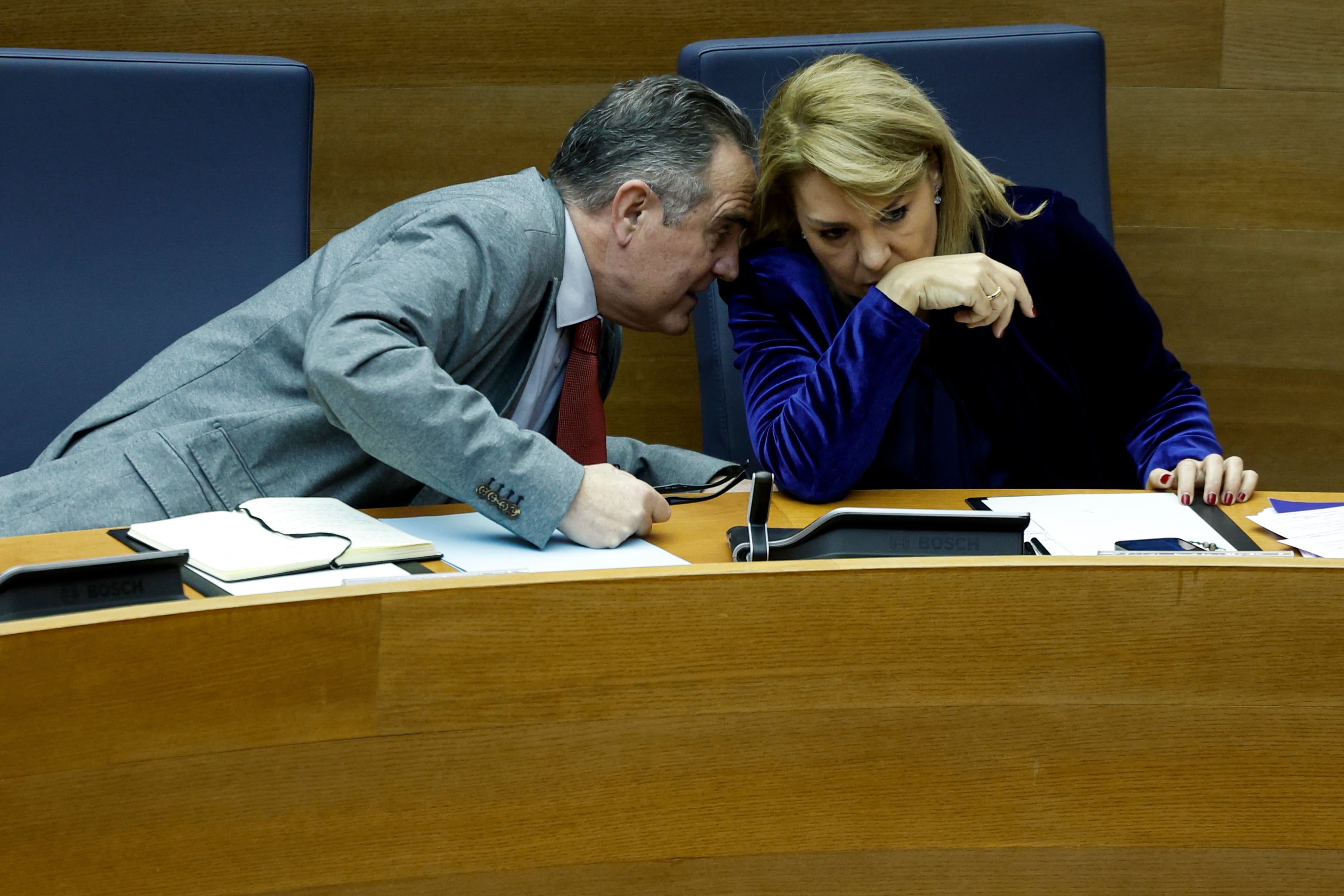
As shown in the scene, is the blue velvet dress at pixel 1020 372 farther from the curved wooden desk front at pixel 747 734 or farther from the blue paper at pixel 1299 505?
the curved wooden desk front at pixel 747 734

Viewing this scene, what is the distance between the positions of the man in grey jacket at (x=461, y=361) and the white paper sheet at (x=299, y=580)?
0.58 ft

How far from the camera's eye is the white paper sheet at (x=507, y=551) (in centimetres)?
109

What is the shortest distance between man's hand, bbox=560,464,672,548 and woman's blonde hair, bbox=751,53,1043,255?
47 centimetres

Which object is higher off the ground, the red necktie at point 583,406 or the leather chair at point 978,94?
the leather chair at point 978,94

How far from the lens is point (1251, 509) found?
4.29 feet

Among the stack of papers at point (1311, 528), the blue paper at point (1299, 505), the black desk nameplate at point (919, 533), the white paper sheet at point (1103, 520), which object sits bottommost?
the white paper sheet at point (1103, 520)

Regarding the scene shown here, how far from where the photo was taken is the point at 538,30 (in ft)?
7.16

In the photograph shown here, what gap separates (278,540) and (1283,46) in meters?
1.97

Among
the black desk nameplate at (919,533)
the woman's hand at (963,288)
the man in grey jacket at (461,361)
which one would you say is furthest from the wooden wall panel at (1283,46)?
the black desk nameplate at (919,533)

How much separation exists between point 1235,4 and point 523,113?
1276mm

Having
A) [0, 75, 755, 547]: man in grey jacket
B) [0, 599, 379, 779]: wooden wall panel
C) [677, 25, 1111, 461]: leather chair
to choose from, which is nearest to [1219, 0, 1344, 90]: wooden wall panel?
[677, 25, 1111, 461]: leather chair

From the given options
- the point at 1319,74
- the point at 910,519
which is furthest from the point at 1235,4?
the point at 910,519

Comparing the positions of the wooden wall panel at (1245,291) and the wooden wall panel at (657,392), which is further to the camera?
the wooden wall panel at (657,392)

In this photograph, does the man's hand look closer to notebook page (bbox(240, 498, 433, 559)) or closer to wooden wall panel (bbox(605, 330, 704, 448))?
notebook page (bbox(240, 498, 433, 559))
